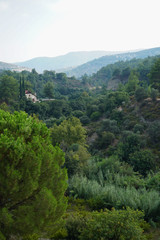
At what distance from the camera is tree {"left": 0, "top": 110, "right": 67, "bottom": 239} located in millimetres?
4875

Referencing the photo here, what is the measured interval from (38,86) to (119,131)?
261 ft

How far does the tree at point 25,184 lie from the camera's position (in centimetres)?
488

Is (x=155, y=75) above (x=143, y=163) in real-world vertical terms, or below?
above

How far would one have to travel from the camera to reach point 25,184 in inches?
200

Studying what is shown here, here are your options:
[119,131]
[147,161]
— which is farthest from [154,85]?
[147,161]

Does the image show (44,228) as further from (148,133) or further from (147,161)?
(148,133)

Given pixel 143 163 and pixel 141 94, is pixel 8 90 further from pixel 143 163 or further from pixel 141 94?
pixel 143 163

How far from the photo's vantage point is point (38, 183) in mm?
5727

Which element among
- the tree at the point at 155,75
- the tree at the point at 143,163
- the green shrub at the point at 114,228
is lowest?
the tree at the point at 143,163

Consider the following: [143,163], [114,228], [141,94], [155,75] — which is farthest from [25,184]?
[155,75]

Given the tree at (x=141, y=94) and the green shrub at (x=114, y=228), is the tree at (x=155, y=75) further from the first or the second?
the green shrub at (x=114, y=228)

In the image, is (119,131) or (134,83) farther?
(134,83)

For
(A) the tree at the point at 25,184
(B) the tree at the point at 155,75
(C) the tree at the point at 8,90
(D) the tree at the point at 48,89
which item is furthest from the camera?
(D) the tree at the point at 48,89

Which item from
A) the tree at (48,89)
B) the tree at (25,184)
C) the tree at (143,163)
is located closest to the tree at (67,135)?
the tree at (143,163)
